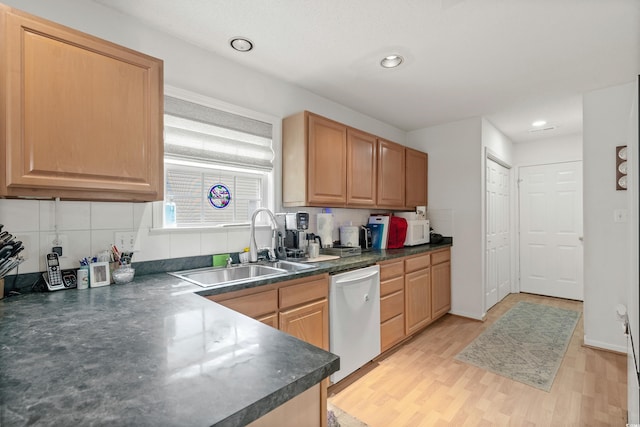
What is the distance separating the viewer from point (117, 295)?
142 centimetres

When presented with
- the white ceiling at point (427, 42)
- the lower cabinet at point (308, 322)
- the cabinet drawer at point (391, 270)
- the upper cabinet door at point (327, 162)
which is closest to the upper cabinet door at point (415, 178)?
the white ceiling at point (427, 42)

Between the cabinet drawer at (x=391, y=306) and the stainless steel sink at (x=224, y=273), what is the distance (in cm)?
105

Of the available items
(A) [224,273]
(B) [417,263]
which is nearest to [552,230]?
(B) [417,263]

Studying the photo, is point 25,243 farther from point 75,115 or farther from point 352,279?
point 352,279

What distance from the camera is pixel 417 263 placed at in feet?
10.3

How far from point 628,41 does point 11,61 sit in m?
3.51

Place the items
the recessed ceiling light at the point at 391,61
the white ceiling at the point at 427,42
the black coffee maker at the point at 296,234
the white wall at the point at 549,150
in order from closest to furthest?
the white ceiling at the point at 427,42
the recessed ceiling light at the point at 391,61
the black coffee maker at the point at 296,234
the white wall at the point at 549,150

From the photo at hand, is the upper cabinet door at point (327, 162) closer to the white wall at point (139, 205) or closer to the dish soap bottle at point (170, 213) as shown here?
the white wall at point (139, 205)

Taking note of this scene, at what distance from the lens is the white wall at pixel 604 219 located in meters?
2.73

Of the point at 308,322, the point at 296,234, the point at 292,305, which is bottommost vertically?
the point at 308,322

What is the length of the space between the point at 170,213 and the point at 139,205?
0.21 m

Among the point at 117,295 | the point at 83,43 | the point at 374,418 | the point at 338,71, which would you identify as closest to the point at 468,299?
the point at 374,418

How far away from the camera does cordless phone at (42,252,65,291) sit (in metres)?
1.50

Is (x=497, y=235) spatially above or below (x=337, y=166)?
below
